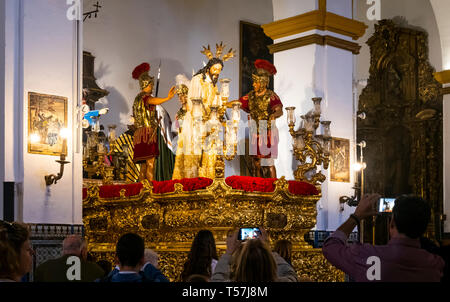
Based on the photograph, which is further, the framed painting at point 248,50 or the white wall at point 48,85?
the framed painting at point 248,50

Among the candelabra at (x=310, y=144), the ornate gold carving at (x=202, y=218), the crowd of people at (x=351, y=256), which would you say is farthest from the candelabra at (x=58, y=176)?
the crowd of people at (x=351, y=256)

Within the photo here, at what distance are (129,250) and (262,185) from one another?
271 inches

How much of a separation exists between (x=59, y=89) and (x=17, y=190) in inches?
60.8

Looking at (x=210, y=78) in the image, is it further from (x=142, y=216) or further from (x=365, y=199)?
(x=365, y=199)

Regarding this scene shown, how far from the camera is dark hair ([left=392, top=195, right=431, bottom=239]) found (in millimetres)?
4043

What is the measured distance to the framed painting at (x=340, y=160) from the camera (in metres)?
14.0

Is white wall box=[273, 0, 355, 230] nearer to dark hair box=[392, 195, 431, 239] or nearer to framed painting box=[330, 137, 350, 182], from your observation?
framed painting box=[330, 137, 350, 182]

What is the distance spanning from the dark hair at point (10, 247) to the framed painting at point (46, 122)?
578cm

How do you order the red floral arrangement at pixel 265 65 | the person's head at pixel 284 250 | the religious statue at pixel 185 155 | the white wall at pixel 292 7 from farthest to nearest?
the white wall at pixel 292 7 < the red floral arrangement at pixel 265 65 < the religious statue at pixel 185 155 < the person's head at pixel 284 250

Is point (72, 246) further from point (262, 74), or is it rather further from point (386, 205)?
point (386, 205)

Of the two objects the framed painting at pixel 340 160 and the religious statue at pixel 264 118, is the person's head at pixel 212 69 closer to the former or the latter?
the religious statue at pixel 264 118

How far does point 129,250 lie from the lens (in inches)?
198

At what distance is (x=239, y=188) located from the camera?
11.5 m
